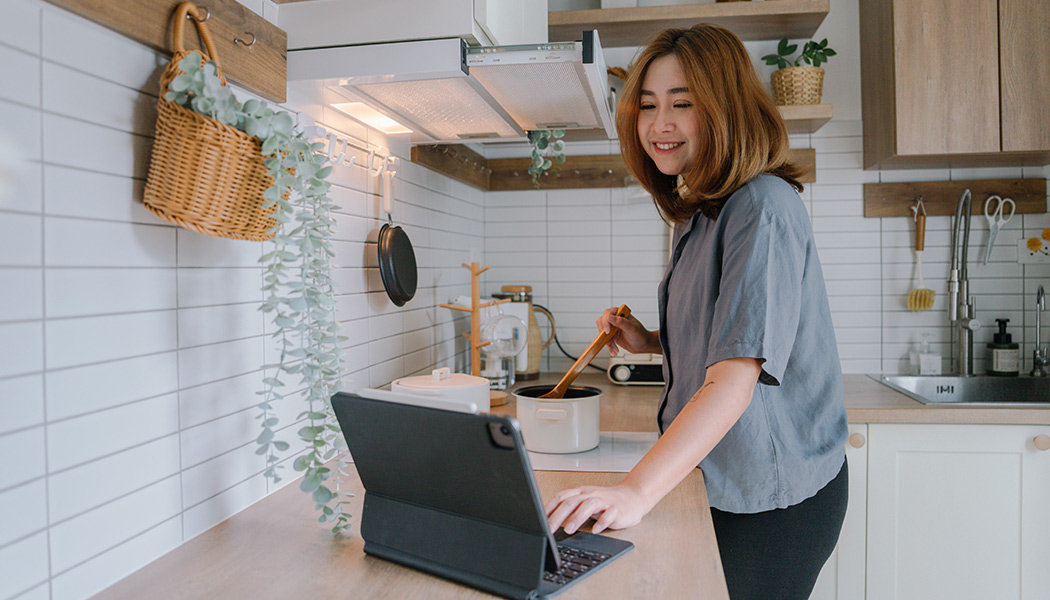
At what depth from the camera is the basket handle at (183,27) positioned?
3.02ft

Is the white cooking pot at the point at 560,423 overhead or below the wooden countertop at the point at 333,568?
overhead

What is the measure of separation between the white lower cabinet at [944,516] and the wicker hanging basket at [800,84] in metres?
1.02

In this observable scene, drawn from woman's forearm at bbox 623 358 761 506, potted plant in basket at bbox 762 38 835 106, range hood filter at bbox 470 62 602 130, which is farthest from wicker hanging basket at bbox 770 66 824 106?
woman's forearm at bbox 623 358 761 506

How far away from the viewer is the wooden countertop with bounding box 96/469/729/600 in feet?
2.74

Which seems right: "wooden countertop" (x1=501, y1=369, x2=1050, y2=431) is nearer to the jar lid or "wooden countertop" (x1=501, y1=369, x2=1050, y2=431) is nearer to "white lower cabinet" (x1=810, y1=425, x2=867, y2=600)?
"white lower cabinet" (x1=810, y1=425, x2=867, y2=600)

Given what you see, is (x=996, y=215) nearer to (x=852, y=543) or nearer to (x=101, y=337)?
(x=852, y=543)

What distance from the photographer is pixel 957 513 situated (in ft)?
6.37

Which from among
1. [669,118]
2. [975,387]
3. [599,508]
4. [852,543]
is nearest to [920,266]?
[975,387]

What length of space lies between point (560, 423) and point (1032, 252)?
1.92 meters

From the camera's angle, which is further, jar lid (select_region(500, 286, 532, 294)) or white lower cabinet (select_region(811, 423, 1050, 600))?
jar lid (select_region(500, 286, 532, 294))

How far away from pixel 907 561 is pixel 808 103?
136 centimetres

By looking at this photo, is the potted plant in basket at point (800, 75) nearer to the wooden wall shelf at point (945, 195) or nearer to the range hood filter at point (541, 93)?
the wooden wall shelf at point (945, 195)

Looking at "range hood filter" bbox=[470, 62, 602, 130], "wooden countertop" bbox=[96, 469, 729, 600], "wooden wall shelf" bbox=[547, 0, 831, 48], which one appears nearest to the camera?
"wooden countertop" bbox=[96, 469, 729, 600]

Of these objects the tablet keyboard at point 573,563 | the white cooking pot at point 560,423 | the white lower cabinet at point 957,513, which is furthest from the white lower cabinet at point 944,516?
the tablet keyboard at point 573,563
